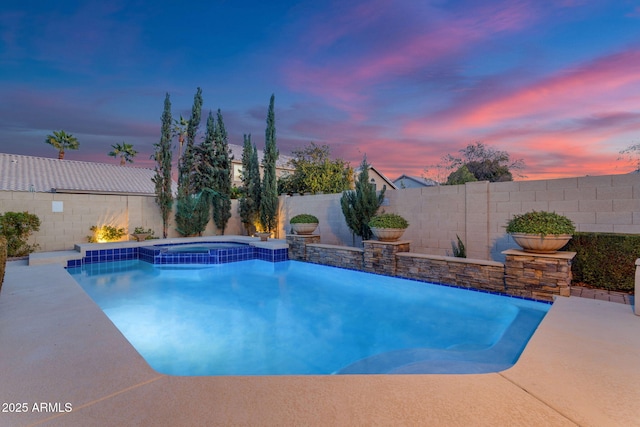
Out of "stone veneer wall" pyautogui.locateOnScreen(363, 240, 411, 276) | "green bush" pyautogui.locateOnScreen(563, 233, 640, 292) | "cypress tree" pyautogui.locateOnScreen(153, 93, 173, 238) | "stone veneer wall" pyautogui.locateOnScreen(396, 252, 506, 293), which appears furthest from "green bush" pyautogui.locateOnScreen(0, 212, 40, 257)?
"green bush" pyautogui.locateOnScreen(563, 233, 640, 292)

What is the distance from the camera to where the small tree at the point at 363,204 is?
9.26 meters

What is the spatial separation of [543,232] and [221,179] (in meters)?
13.6

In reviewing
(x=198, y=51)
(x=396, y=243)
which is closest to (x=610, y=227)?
(x=396, y=243)

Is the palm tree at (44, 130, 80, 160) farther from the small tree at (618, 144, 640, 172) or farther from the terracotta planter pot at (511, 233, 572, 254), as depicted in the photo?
the small tree at (618, 144, 640, 172)

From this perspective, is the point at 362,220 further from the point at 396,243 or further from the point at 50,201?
the point at 50,201

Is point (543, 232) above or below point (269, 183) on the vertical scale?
below

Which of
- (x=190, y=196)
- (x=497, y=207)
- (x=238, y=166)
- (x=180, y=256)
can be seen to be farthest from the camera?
(x=238, y=166)

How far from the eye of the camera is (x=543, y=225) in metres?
5.46

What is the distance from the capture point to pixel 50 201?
10.8 m

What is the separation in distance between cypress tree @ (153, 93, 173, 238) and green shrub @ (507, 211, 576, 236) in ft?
42.5

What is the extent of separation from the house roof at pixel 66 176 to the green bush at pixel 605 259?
2081cm

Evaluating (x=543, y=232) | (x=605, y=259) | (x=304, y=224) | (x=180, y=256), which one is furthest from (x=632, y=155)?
(x=180, y=256)

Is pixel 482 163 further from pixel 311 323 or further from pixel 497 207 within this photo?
pixel 311 323

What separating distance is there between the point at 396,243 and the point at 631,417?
5926mm
